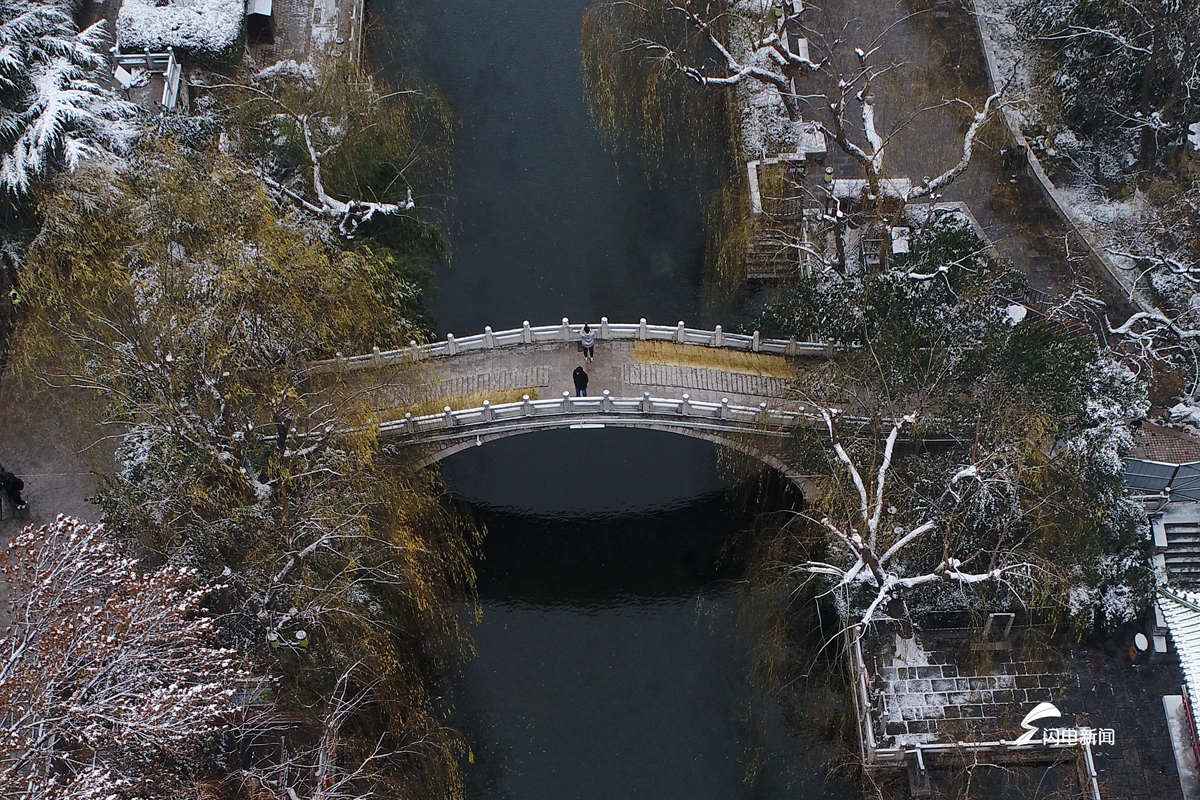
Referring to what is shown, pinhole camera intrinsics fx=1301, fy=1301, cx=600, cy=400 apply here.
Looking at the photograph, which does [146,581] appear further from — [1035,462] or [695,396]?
[1035,462]

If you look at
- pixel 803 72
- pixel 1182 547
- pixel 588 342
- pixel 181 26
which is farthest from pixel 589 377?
pixel 181 26

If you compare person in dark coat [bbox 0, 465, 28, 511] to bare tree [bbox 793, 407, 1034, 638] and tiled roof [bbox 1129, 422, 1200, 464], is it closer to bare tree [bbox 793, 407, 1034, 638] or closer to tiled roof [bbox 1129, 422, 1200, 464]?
bare tree [bbox 793, 407, 1034, 638]

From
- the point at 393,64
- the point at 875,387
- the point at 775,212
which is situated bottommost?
the point at 875,387

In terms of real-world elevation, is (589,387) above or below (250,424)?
above

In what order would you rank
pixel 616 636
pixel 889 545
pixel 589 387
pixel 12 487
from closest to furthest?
pixel 889 545, pixel 12 487, pixel 589 387, pixel 616 636

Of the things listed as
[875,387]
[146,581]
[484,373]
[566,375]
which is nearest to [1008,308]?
[875,387]

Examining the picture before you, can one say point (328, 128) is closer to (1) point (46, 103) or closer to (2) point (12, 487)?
(1) point (46, 103)

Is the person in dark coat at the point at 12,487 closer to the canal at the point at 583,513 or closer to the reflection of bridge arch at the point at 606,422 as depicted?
the reflection of bridge arch at the point at 606,422
